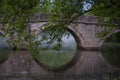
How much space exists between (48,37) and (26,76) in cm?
554

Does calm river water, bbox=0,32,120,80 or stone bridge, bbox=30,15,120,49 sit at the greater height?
stone bridge, bbox=30,15,120,49

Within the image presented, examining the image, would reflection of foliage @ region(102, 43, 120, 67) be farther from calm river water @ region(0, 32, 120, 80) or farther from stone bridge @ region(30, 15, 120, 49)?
stone bridge @ region(30, 15, 120, 49)

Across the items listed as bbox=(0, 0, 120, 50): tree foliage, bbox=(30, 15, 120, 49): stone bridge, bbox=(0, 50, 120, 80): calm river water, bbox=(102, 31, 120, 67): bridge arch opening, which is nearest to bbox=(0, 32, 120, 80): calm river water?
bbox=(0, 50, 120, 80): calm river water

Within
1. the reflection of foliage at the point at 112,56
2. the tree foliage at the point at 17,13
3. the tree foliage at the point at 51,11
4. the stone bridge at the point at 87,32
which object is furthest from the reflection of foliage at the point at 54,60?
the tree foliage at the point at 17,13

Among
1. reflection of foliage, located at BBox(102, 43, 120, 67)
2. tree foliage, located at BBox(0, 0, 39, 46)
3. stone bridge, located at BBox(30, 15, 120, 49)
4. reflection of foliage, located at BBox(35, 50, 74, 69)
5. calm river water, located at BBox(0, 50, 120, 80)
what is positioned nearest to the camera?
tree foliage, located at BBox(0, 0, 39, 46)

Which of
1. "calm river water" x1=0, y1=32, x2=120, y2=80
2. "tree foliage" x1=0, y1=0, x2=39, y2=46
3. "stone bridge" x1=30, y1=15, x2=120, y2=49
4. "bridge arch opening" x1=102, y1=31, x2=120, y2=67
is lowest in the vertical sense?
"bridge arch opening" x1=102, y1=31, x2=120, y2=67

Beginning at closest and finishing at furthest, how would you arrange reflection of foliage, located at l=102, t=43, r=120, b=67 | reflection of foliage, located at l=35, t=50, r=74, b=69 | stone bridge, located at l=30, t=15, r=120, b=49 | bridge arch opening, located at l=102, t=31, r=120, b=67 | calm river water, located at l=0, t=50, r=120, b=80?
calm river water, located at l=0, t=50, r=120, b=80
reflection of foliage, located at l=35, t=50, r=74, b=69
reflection of foliage, located at l=102, t=43, r=120, b=67
bridge arch opening, located at l=102, t=31, r=120, b=67
stone bridge, located at l=30, t=15, r=120, b=49

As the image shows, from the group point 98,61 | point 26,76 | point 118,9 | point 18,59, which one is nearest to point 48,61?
point 18,59

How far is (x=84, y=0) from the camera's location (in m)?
5.34

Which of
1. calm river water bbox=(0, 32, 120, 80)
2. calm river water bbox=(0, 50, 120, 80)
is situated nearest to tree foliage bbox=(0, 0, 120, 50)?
calm river water bbox=(0, 32, 120, 80)

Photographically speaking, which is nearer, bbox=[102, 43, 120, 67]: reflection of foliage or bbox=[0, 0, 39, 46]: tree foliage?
bbox=[0, 0, 39, 46]: tree foliage

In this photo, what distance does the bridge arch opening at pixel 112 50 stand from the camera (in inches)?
637

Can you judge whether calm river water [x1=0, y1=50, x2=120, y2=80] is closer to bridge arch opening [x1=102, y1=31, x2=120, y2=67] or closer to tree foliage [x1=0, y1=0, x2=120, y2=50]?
bridge arch opening [x1=102, y1=31, x2=120, y2=67]

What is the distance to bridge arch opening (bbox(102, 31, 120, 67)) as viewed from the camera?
53.1 feet
